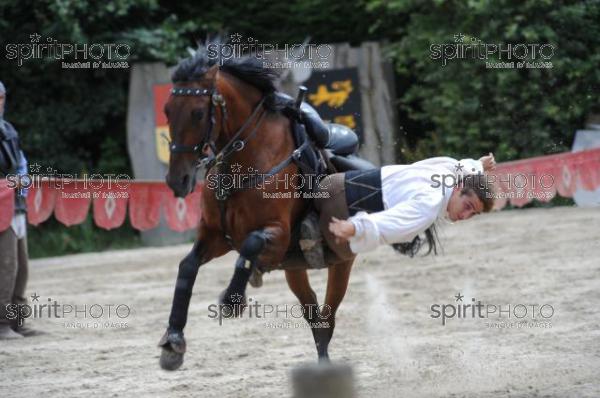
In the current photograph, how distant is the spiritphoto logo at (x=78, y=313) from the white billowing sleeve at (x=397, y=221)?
4.25 meters

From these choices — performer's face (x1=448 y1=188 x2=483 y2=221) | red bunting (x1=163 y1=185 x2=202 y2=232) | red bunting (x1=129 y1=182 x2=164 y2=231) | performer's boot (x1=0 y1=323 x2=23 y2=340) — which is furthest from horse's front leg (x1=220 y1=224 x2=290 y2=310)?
red bunting (x1=163 y1=185 x2=202 y2=232)

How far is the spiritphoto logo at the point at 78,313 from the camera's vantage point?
8.95m

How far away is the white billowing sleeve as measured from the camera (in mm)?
5652

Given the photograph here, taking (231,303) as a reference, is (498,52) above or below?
above

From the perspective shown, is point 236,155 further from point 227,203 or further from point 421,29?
point 421,29

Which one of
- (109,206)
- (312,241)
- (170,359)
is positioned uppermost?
(109,206)

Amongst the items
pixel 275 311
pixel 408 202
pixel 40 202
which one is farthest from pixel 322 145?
pixel 40 202

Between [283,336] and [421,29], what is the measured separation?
8128 mm

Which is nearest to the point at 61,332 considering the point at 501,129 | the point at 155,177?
the point at 155,177

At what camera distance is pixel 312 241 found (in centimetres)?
636

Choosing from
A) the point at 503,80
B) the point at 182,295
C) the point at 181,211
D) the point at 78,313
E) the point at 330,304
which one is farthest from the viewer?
the point at 503,80

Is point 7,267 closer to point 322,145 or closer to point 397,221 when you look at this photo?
point 322,145

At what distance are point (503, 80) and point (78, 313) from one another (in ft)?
24.6

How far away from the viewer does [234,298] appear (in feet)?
19.3
